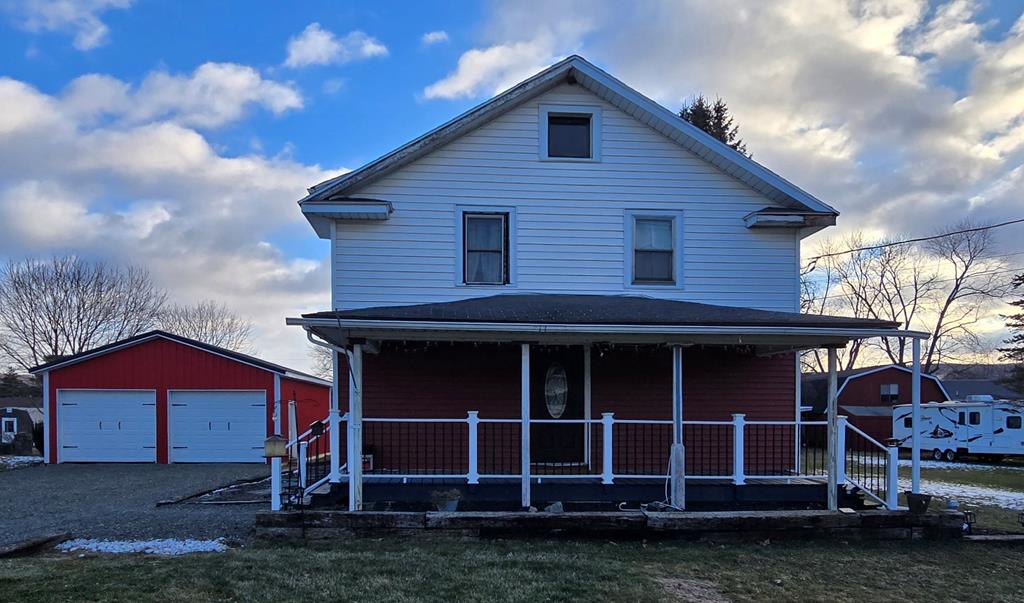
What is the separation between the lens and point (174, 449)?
18.2m

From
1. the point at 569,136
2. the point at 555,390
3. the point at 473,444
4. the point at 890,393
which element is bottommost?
the point at 890,393

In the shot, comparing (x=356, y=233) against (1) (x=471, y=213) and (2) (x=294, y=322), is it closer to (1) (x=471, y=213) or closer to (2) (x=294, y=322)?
(1) (x=471, y=213)

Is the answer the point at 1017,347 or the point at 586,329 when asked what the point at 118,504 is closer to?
the point at 586,329

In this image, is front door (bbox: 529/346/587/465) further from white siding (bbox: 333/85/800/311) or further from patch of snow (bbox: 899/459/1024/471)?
patch of snow (bbox: 899/459/1024/471)

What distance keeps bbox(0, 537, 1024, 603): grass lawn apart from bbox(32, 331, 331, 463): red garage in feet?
39.7

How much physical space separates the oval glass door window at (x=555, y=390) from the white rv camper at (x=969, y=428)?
57.2 ft

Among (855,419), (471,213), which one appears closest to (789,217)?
(471,213)

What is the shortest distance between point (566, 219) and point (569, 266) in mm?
771

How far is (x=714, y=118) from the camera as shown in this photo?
29.5 metres

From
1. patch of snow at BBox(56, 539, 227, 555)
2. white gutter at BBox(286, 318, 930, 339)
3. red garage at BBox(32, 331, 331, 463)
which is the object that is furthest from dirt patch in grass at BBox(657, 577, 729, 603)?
red garage at BBox(32, 331, 331, 463)

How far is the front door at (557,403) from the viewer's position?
1020cm

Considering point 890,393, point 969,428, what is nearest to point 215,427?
point 969,428

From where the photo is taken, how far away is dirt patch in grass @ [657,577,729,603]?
558cm

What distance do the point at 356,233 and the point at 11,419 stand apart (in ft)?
70.2
